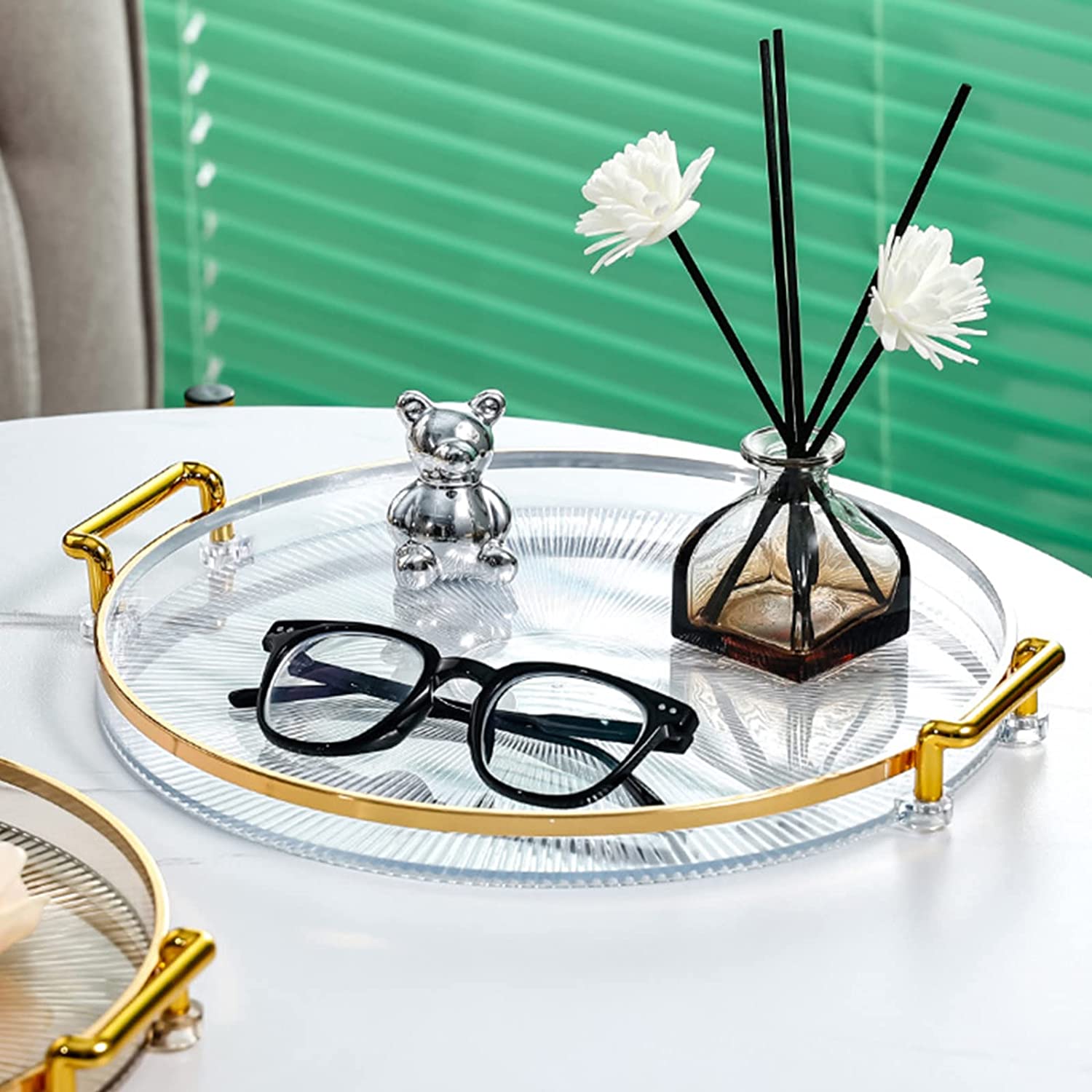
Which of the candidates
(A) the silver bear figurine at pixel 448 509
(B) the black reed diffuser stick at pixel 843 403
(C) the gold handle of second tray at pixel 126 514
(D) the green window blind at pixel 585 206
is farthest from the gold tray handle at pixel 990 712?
(D) the green window blind at pixel 585 206

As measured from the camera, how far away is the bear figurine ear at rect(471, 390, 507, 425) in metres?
0.77

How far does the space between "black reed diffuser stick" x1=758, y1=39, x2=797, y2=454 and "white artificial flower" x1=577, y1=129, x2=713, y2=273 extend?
0.08 feet

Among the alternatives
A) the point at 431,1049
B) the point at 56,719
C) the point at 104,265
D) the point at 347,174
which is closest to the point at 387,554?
the point at 56,719

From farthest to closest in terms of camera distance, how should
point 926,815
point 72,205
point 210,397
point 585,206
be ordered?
point 585,206, point 72,205, point 210,397, point 926,815

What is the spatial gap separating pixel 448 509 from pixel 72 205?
0.77m

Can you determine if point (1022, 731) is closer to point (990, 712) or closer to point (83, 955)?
point (990, 712)

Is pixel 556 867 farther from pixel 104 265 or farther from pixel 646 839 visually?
pixel 104 265

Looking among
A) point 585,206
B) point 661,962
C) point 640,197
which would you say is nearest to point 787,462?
point 640,197

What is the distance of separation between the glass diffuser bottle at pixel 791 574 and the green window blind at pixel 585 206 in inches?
36.0

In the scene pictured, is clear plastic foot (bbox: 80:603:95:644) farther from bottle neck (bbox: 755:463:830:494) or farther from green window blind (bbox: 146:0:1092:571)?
green window blind (bbox: 146:0:1092:571)

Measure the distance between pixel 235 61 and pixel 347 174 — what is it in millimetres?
177

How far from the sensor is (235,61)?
74.5 inches

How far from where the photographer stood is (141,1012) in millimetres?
440

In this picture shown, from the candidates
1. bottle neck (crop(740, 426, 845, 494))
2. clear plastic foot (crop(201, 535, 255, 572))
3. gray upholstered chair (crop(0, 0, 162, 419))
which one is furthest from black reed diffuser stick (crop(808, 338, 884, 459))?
gray upholstered chair (crop(0, 0, 162, 419))
